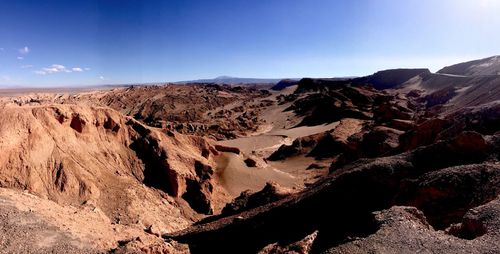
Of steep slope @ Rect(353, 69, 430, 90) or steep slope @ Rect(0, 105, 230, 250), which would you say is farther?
steep slope @ Rect(353, 69, 430, 90)

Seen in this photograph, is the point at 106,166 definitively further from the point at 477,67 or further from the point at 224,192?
the point at 477,67

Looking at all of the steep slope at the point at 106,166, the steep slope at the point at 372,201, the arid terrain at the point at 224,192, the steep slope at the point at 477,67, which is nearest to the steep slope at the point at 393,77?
the steep slope at the point at 477,67

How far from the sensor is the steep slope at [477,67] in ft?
255

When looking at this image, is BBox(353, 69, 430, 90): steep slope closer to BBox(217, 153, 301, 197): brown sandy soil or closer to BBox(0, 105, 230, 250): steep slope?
BBox(217, 153, 301, 197): brown sandy soil

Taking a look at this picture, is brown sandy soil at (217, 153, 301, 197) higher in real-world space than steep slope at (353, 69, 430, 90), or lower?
lower

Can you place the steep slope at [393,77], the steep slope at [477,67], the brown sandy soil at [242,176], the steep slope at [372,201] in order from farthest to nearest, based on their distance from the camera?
the steep slope at [393,77], the steep slope at [477,67], the brown sandy soil at [242,176], the steep slope at [372,201]

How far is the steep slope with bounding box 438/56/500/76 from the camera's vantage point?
77.9 metres

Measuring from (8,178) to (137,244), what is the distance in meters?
8.36

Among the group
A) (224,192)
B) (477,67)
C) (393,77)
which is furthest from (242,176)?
(393,77)

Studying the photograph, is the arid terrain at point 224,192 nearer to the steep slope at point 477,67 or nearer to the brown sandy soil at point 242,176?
the brown sandy soil at point 242,176

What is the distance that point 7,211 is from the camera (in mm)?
12398

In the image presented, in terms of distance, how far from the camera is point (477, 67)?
288 feet

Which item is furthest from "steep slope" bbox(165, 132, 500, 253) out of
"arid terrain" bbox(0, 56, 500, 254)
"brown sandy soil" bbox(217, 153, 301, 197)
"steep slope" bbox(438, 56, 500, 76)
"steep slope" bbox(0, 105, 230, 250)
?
"steep slope" bbox(438, 56, 500, 76)

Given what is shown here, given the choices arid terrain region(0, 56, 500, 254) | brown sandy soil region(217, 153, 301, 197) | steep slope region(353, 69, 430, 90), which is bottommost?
brown sandy soil region(217, 153, 301, 197)
